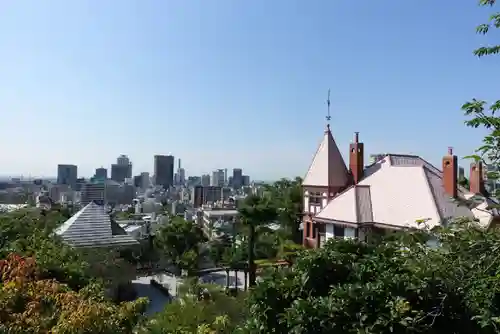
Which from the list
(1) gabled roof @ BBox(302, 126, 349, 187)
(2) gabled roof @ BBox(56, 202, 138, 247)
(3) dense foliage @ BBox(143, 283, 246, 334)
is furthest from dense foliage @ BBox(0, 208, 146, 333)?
(1) gabled roof @ BBox(302, 126, 349, 187)

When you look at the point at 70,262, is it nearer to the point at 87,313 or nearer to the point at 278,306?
the point at 87,313

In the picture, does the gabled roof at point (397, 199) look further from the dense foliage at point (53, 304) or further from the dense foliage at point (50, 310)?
the dense foliage at point (50, 310)

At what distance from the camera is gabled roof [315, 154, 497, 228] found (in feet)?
49.4

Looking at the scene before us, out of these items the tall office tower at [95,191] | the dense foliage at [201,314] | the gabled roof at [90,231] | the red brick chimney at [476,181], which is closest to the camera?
the dense foliage at [201,314]

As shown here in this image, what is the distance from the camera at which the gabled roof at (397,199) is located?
15070 millimetres

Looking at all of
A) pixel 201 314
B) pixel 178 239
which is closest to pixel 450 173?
pixel 201 314

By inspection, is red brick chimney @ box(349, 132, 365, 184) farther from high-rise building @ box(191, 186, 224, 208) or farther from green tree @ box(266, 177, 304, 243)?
high-rise building @ box(191, 186, 224, 208)

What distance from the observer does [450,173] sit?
1573cm

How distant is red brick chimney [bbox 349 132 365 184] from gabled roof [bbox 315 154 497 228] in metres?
0.32

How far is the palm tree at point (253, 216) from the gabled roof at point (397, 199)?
3.87 metres

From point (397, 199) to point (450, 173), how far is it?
2.21m

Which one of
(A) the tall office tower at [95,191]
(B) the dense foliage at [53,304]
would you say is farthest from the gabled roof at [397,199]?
(A) the tall office tower at [95,191]

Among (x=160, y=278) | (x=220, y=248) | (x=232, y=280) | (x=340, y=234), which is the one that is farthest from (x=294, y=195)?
(x=220, y=248)

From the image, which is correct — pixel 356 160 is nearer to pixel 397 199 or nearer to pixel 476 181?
pixel 397 199
